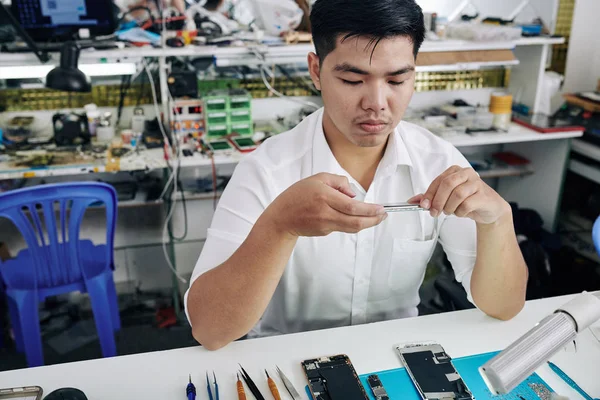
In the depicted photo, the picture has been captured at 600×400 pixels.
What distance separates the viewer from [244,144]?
2.66 meters

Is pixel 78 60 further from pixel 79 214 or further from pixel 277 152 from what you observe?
pixel 277 152

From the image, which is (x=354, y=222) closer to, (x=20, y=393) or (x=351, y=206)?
(x=351, y=206)

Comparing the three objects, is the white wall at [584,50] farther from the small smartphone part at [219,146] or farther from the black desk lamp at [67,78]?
the black desk lamp at [67,78]

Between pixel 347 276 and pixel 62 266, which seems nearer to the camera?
pixel 347 276

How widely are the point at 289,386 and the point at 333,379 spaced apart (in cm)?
9

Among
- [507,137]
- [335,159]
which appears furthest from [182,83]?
[507,137]

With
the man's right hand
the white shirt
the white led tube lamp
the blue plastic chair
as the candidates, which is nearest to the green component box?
the blue plastic chair

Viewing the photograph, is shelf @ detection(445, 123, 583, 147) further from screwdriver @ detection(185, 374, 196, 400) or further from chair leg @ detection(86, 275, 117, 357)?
screwdriver @ detection(185, 374, 196, 400)

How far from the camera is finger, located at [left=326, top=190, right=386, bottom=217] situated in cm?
91

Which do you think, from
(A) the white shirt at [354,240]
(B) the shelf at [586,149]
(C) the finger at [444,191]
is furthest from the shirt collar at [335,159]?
(B) the shelf at [586,149]

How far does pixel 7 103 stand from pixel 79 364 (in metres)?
2.13

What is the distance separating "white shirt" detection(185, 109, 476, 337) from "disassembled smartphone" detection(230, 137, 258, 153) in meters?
1.18

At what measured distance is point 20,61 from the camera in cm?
247

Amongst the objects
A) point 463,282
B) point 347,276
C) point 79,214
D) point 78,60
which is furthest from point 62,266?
point 463,282
